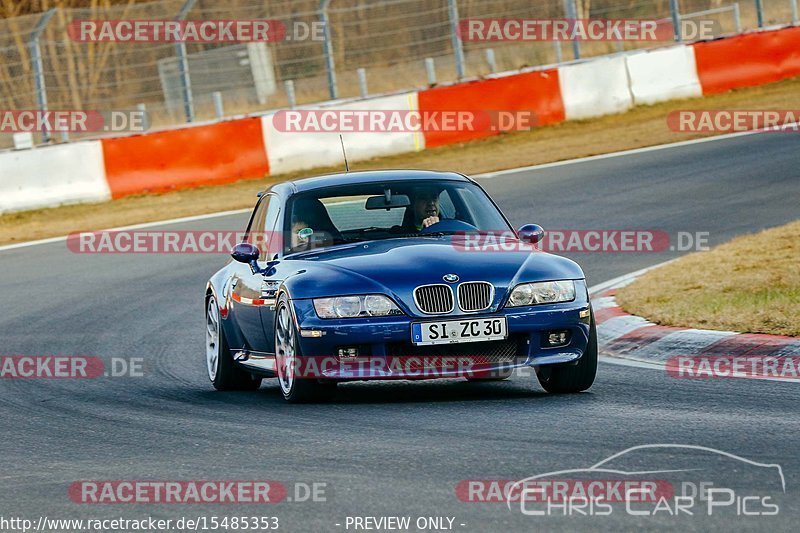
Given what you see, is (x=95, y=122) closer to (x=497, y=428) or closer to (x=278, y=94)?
(x=278, y=94)

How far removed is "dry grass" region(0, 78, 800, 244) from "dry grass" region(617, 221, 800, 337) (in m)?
9.26

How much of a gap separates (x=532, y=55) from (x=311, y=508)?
21232mm

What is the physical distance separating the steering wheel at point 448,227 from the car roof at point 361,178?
0.40 metres

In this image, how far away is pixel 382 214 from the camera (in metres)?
9.41

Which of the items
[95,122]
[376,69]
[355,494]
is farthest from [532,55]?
[355,494]

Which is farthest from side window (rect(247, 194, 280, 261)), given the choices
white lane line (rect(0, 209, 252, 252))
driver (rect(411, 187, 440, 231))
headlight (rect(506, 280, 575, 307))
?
white lane line (rect(0, 209, 252, 252))

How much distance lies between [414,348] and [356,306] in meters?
0.39

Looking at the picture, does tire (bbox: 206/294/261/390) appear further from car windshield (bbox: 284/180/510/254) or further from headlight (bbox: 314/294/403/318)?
headlight (bbox: 314/294/403/318)

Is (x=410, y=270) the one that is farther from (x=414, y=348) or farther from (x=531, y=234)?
(x=531, y=234)

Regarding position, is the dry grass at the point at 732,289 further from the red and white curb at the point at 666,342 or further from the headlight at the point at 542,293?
the headlight at the point at 542,293

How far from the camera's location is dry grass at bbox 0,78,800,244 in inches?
838

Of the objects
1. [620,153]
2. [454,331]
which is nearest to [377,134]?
[620,153]

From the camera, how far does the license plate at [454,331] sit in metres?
7.84

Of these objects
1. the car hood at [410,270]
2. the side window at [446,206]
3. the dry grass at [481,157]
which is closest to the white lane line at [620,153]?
the dry grass at [481,157]
